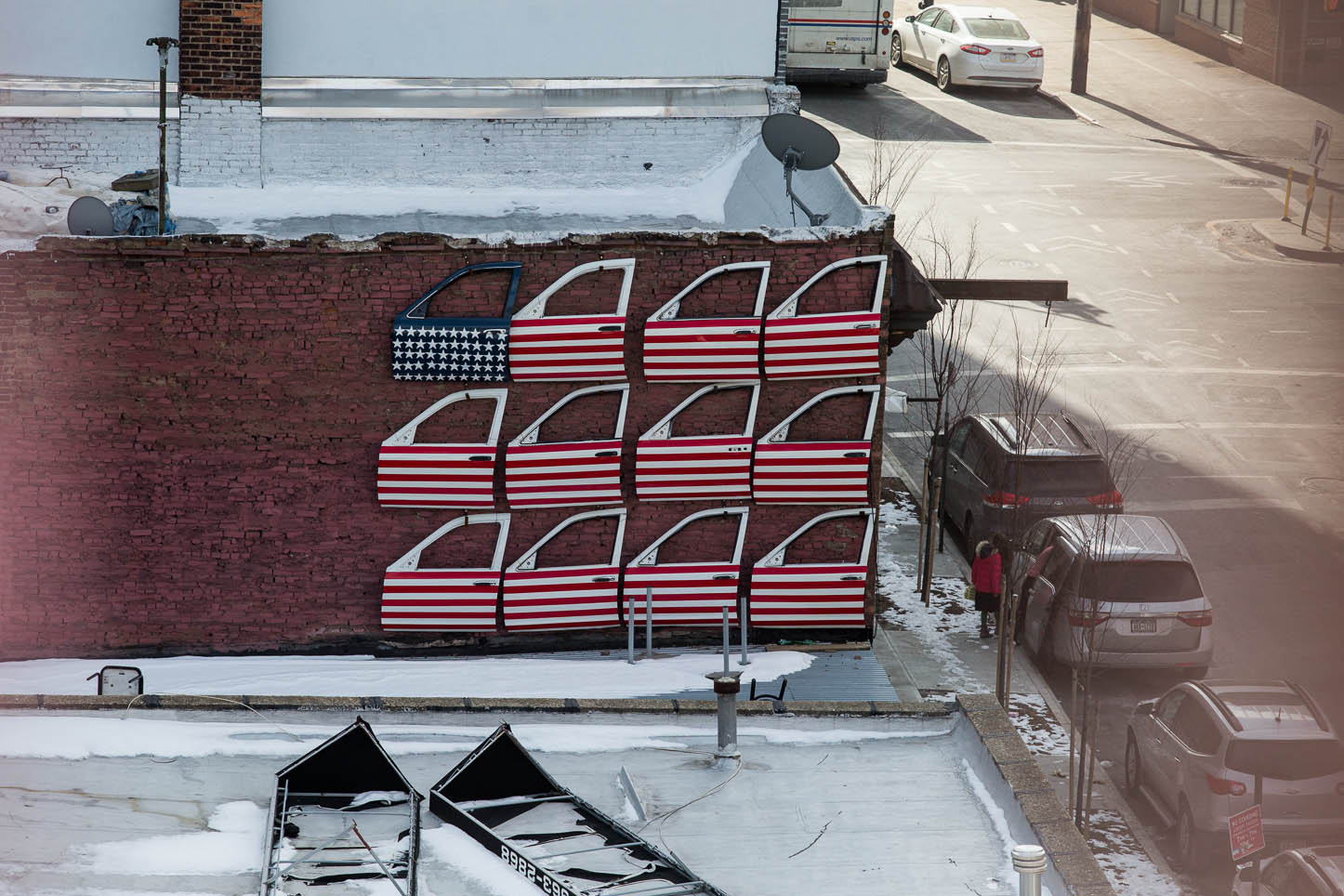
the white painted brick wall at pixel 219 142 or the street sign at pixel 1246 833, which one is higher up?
the white painted brick wall at pixel 219 142

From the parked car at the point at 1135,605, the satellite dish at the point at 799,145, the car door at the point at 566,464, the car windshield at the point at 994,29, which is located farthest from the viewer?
the car windshield at the point at 994,29

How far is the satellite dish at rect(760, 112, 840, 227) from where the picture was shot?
17.8 metres

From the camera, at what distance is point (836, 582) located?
1711cm

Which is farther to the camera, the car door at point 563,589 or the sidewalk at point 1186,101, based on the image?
the sidewalk at point 1186,101

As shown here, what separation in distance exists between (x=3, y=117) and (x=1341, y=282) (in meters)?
27.3

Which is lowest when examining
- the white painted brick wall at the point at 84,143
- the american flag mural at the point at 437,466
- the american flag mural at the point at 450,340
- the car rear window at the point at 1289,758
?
the car rear window at the point at 1289,758

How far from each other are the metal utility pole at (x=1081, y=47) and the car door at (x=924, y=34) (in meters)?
3.81

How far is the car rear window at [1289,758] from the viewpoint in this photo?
613 inches

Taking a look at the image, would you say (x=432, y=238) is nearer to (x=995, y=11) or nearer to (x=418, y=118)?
(x=418, y=118)

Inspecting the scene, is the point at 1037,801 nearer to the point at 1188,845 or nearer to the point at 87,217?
the point at 1188,845

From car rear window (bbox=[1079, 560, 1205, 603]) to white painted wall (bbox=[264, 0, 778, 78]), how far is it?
7.55 meters

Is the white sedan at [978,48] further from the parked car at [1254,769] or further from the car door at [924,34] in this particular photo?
the parked car at [1254,769]

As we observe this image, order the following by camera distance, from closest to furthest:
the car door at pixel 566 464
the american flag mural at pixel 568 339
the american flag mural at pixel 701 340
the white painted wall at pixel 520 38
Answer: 1. the american flag mural at pixel 568 339
2. the american flag mural at pixel 701 340
3. the car door at pixel 566 464
4. the white painted wall at pixel 520 38

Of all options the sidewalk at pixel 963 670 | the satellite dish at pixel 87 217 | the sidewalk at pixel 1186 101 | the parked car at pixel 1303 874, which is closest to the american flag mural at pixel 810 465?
the sidewalk at pixel 963 670
